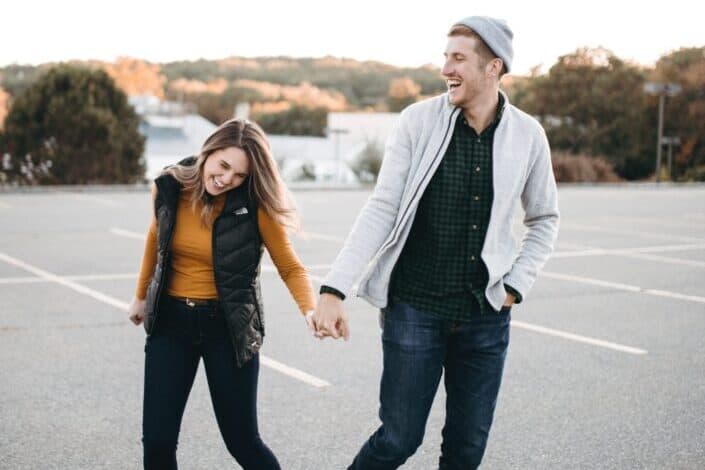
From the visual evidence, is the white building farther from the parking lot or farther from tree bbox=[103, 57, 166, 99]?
the parking lot

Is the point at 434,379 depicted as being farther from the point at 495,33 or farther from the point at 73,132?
the point at 73,132

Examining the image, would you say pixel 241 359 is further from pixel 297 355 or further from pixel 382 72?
pixel 382 72

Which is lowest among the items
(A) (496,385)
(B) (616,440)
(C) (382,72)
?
(B) (616,440)

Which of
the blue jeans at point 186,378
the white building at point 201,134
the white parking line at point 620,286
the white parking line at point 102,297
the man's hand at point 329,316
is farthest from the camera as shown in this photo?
→ the white building at point 201,134

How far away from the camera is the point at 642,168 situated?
52.6 m

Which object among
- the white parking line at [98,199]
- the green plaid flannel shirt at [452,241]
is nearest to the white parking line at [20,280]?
the green plaid flannel shirt at [452,241]

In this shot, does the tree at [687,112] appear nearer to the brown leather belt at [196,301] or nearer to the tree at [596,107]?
the tree at [596,107]

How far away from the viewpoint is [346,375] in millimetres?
6305

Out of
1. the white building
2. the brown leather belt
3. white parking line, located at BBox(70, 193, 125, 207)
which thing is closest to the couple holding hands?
the brown leather belt

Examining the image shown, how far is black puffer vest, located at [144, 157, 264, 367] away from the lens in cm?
341

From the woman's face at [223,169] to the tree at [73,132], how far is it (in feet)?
84.2

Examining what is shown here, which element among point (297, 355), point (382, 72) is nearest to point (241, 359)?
point (297, 355)

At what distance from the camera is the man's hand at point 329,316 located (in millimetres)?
3072

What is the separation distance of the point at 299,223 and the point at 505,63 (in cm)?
98
